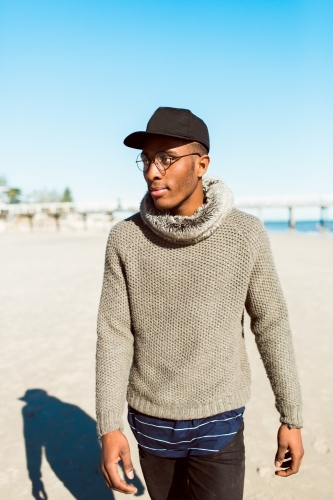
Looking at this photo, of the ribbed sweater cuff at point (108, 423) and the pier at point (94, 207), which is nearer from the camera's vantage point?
the ribbed sweater cuff at point (108, 423)

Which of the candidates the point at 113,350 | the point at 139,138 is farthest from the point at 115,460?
the point at 139,138

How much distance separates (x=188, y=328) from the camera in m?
1.68

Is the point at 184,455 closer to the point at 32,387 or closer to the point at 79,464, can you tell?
the point at 79,464

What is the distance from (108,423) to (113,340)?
320 mm

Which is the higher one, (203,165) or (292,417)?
(203,165)

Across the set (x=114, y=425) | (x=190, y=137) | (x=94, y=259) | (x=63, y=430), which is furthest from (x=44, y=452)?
(x=94, y=259)

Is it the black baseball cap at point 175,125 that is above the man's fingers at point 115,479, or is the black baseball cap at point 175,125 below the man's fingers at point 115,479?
above

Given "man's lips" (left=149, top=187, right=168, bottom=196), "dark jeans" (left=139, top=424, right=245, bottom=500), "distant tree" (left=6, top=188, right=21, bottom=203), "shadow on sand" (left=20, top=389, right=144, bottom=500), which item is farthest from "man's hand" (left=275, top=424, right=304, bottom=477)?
"distant tree" (left=6, top=188, right=21, bottom=203)

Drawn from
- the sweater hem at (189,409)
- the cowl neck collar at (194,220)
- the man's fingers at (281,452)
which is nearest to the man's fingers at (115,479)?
the sweater hem at (189,409)

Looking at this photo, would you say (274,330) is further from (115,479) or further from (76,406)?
(76,406)

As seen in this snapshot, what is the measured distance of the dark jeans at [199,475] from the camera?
65.0 inches

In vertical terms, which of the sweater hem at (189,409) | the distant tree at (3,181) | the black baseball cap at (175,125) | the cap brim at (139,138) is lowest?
the distant tree at (3,181)

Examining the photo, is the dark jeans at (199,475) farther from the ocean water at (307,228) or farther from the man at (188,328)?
the ocean water at (307,228)

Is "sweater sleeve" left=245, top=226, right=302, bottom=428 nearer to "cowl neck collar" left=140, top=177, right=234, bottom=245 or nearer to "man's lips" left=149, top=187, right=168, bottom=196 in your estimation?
"cowl neck collar" left=140, top=177, right=234, bottom=245
